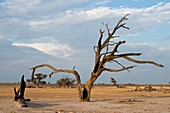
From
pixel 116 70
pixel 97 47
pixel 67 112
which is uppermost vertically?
pixel 97 47

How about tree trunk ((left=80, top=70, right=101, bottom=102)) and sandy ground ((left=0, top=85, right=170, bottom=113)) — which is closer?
sandy ground ((left=0, top=85, right=170, bottom=113))

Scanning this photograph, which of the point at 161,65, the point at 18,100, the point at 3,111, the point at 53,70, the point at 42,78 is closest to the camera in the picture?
the point at 3,111

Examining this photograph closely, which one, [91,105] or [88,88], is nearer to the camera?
[91,105]

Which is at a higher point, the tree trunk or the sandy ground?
the tree trunk

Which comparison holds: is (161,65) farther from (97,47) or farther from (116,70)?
(97,47)

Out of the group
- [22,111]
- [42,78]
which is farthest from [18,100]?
[42,78]

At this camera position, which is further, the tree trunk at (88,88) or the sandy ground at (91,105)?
the tree trunk at (88,88)

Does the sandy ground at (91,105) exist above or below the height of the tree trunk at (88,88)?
below

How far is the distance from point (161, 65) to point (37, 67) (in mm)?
10924

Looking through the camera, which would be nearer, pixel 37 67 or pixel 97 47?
pixel 97 47

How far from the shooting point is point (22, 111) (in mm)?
17641

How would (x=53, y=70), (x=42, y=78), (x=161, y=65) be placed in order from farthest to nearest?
(x=42, y=78) → (x=53, y=70) → (x=161, y=65)

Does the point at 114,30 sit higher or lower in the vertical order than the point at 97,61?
higher

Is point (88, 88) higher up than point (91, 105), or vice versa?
point (88, 88)
